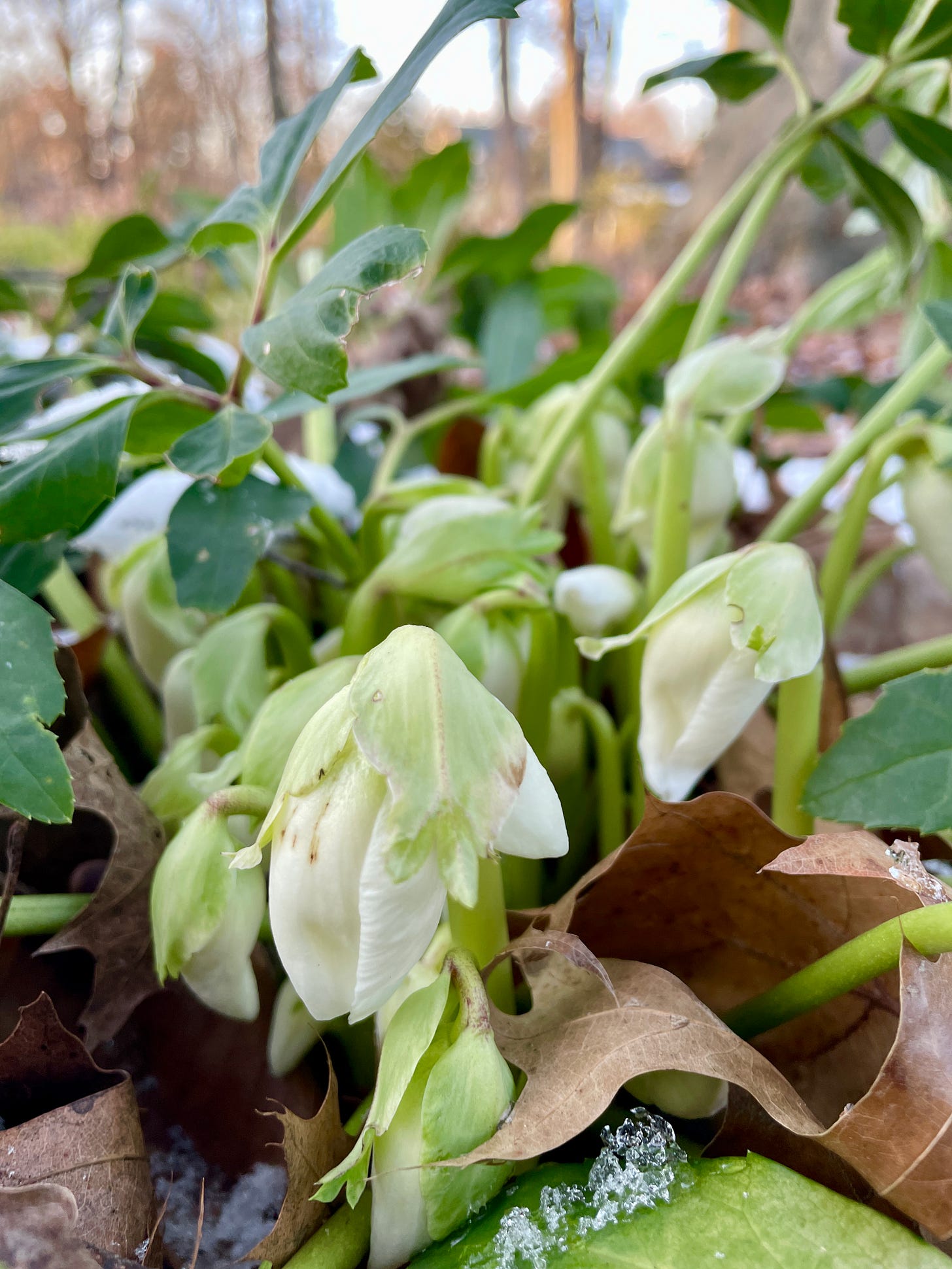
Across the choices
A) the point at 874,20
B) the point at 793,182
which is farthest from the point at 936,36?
the point at 793,182

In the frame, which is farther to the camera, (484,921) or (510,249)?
(510,249)

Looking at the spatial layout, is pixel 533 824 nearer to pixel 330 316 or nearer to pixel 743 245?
pixel 330 316

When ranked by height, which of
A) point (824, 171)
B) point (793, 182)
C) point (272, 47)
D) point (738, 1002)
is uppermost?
point (272, 47)

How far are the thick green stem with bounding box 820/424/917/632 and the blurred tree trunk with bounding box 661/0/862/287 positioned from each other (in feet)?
9.02

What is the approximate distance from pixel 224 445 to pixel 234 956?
0.55 ft

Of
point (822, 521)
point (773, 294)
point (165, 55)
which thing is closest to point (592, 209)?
point (773, 294)

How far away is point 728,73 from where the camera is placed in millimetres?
498

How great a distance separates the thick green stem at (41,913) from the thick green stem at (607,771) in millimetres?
194

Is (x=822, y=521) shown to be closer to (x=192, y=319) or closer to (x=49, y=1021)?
(x=192, y=319)

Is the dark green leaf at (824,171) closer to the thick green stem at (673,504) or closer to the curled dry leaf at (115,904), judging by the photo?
the thick green stem at (673,504)

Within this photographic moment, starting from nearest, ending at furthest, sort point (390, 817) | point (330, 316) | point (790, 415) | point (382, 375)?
point (390, 817)
point (330, 316)
point (382, 375)
point (790, 415)

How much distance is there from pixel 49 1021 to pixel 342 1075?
0.35 feet

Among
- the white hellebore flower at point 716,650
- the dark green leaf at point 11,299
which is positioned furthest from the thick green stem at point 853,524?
the dark green leaf at point 11,299

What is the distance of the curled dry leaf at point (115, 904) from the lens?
32cm
